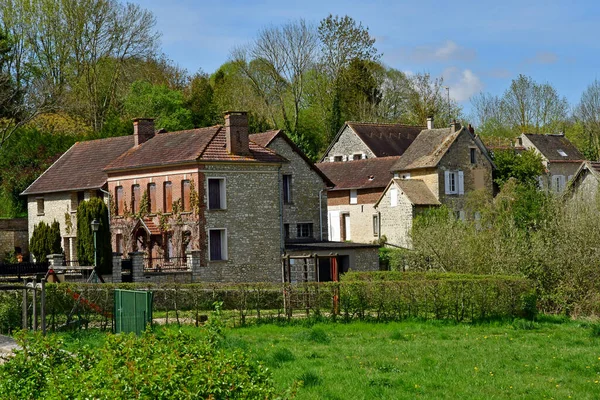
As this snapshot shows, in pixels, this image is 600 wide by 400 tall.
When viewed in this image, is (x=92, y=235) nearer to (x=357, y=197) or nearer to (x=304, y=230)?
(x=304, y=230)

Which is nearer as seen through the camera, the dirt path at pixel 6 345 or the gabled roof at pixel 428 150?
the dirt path at pixel 6 345

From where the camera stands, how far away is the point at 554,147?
6906cm

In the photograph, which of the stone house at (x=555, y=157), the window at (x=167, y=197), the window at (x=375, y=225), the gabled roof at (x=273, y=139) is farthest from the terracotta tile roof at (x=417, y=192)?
the window at (x=167, y=197)

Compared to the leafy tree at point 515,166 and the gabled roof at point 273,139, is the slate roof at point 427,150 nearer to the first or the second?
the leafy tree at point 515,166

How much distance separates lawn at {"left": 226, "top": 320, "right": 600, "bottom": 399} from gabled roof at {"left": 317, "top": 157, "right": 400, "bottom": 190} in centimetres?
3525

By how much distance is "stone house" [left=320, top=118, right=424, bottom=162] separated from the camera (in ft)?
226

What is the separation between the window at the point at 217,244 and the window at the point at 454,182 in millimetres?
19336

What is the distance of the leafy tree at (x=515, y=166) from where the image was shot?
6128cm

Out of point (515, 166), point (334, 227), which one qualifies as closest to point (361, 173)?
point (334, 227)

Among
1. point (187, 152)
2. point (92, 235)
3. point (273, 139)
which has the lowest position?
point (92, 235)

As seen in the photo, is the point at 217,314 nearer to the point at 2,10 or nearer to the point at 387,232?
the point at 387,232

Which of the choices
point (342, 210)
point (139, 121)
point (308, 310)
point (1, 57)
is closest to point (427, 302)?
point (308, 310)

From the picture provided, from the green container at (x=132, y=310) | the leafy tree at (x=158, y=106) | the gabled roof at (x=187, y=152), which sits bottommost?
the green container at (x=132, y=310)

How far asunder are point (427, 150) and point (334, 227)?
27.2ft
